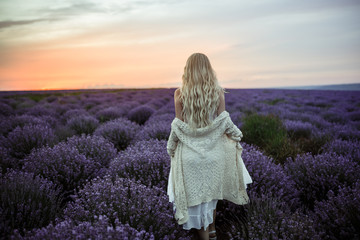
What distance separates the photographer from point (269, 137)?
514 cm

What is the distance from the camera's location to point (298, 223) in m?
1.97

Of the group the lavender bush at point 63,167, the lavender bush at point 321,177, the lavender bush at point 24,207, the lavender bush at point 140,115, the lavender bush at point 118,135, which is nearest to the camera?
the lavender bush at point 24,207

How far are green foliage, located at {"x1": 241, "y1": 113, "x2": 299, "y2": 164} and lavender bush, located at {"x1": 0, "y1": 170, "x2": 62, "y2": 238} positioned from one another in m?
3.79

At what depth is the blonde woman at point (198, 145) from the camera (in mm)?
2045

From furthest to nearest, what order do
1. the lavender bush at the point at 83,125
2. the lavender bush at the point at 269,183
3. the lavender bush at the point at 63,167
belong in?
the lavender bush at the point at 83,125
the lavender bush at the point at 63,167
the lavender bush at the point at 269,183

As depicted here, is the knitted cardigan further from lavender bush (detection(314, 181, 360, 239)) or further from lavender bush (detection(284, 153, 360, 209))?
lavender bush (detection(284, 153, 360, 209))

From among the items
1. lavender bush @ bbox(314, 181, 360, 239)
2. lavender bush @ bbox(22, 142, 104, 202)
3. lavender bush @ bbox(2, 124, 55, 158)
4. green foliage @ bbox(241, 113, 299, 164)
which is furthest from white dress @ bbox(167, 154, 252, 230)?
lavender bush @ bbox(2, 124, 55, 158)

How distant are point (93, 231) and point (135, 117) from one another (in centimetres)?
786

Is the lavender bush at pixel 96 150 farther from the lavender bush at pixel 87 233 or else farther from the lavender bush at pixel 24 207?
the lavender bush at pixel 87 233

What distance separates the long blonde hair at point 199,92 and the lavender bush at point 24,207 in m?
1.56

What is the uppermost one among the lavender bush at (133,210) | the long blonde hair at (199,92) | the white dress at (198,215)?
the long blonde hair at (199,92)

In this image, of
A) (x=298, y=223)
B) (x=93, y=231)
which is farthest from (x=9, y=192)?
(x=298, y=223)

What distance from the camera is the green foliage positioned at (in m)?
4.46

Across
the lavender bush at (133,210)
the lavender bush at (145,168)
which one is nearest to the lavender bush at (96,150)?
the lavender bush at (145,168)
